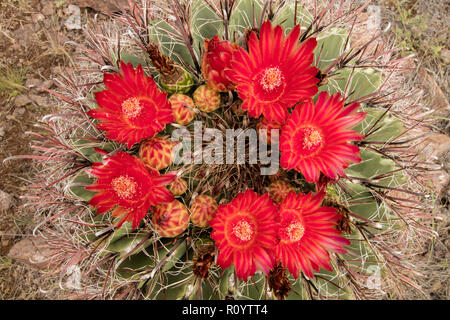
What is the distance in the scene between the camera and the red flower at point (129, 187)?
3.90 feet

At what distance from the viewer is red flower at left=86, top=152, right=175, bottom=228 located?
119 centimetres

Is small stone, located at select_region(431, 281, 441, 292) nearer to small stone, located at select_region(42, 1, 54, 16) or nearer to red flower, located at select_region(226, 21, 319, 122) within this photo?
red flower, located at select_region(226, 21, 319, 122)

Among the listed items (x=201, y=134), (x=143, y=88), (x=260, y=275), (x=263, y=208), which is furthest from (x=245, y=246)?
(x=143, y=88)

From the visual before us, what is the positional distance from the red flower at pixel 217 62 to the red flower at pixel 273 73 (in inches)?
2.0

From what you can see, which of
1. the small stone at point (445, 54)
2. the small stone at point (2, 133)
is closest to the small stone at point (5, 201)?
the small stone at point (2, 133)

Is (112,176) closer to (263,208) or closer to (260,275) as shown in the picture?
(263,208)

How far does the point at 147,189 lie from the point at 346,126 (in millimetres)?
775

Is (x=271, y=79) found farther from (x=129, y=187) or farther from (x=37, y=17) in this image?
(x=37, y=17)

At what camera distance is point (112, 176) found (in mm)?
1229

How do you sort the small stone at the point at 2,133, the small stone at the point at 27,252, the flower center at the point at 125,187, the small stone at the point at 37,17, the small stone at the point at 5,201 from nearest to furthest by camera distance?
1. the flower center at the point at 125,187
2. the small stone at the point at 27,252
3. the small stone at the point at 5,201
4. the small stone at the point at 2,133
5. the small stone at the point at 37,17

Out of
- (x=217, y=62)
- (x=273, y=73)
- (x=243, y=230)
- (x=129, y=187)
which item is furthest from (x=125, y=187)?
(x=273, y=73)

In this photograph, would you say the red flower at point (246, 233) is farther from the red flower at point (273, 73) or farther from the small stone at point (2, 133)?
the small stone at point (2, 133)

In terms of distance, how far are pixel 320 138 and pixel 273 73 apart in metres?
0.30

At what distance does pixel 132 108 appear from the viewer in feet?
4.09
